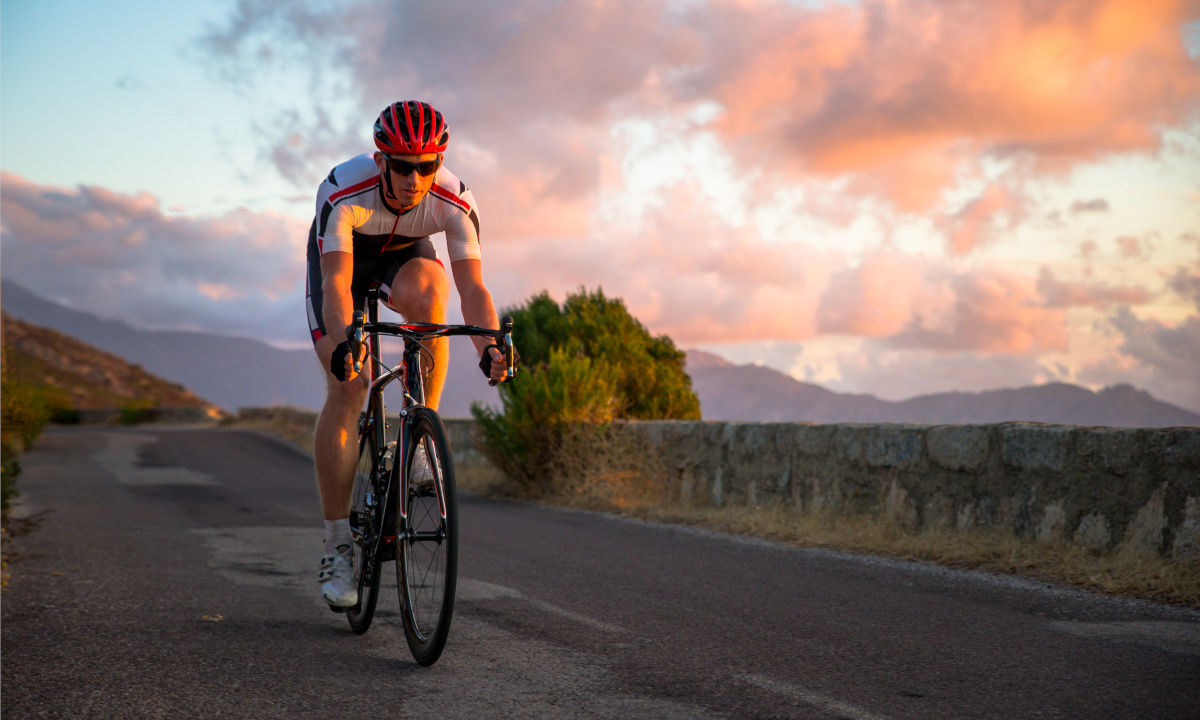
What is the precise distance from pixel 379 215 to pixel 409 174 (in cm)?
28

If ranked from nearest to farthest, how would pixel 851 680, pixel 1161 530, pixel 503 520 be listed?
pixel 851 680, pixel 1161 530, pixel 503 520

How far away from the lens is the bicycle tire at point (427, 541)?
338cm

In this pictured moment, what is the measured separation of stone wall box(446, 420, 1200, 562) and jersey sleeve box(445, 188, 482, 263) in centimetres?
417

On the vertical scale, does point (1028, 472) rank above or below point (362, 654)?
above

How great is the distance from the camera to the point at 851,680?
3.33 m

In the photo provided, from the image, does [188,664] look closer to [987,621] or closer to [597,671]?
[597,671]

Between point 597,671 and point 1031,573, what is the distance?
11.0 feet

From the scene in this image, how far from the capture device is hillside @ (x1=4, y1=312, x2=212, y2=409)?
5808cm

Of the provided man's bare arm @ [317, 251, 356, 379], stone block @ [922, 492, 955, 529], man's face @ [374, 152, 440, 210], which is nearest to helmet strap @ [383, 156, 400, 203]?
man's face @ [374, 152, 440, 210]

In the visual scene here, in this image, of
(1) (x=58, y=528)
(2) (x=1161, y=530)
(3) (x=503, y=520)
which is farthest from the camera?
(3) (x=503, y=520)

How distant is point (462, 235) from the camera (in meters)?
4.15

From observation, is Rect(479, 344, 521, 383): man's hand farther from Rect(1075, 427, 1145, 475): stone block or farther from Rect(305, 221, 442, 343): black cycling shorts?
Rect(1075, 427, 1145, 475): stone block

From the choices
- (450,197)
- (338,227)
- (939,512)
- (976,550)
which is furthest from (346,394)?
(939,512)

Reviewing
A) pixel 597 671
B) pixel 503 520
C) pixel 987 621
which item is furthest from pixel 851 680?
pixel 503 520
